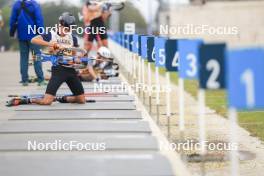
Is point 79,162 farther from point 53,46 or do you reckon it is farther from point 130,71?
point 130,71

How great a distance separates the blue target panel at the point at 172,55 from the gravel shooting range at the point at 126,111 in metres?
0.02

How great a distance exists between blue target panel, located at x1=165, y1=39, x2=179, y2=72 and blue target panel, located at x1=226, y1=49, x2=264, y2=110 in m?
3.88

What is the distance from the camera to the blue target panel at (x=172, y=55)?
1047 cm

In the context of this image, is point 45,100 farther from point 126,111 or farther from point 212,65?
point 212,65

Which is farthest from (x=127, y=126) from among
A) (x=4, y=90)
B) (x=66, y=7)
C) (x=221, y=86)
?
(x=66, y=7)

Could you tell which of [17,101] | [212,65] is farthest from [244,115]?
[212,65]

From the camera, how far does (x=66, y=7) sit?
5056 cm

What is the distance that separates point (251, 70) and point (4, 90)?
1200 cm
